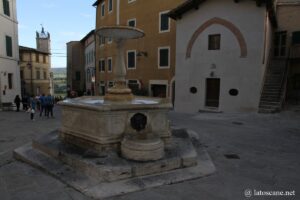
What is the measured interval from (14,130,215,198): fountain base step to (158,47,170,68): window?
14.1 meters

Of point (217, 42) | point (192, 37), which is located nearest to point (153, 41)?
point (192, 37)

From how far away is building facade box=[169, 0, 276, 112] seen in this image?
1429cm

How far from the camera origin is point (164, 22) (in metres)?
20.2

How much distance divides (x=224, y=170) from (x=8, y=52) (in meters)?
20.8

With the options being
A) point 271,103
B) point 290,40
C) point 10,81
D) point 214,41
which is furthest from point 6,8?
point 290,40

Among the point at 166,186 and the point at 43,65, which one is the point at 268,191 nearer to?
the point at 166,186

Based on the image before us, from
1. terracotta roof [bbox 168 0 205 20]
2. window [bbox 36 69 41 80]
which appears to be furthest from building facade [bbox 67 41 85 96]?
terracotta roof [bbox 168 0 205 20]

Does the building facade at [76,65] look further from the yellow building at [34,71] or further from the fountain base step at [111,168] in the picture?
the fountain base step at [111,168]

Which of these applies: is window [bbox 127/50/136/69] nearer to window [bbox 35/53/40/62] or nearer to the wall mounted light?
the wall mounted light

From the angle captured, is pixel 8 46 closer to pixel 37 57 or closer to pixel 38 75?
pixel 37 57

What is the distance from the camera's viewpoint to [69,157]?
580 cm

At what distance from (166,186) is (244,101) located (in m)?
11.3

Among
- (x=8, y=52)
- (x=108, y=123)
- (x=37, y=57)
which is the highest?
(x=37, y=57)

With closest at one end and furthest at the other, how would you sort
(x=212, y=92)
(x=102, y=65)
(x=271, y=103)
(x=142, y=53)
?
(x=271, y=103) < (x=212, y=92) < (x=142, y=53) < (x=102, y=65)
